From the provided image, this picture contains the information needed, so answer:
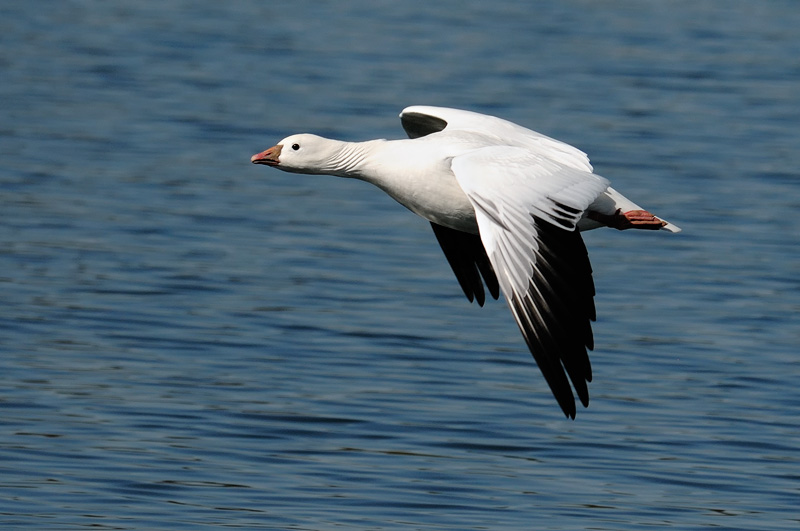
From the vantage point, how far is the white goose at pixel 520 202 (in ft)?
25.4

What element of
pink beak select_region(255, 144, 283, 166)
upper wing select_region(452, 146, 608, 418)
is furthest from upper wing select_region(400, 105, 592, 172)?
pink beak select_region(255, 144, 283, 166)

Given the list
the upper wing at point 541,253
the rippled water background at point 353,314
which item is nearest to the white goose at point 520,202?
the upper wing at point 541,253

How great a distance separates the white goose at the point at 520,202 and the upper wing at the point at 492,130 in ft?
0.03

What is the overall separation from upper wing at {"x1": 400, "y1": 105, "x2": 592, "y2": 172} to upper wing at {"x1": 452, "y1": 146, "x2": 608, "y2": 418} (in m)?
0.85

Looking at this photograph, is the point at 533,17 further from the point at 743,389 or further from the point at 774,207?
the point at 743,389

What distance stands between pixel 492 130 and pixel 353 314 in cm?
331

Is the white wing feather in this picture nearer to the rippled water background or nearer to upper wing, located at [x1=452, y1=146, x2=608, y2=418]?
upper wing, located at [x1=452, y1=146, x2=608, y2=418]

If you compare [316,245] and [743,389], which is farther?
[316,245]

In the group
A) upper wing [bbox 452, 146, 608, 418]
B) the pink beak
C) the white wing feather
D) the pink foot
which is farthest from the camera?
the pink beak

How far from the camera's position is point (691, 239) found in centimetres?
1496

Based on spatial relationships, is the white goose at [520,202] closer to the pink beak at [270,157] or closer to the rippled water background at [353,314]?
the pink beak at [270,157]

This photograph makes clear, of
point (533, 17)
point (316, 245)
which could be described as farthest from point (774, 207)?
point (533, 17)

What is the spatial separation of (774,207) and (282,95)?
24.6ft

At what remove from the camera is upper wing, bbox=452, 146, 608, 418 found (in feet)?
25.2
